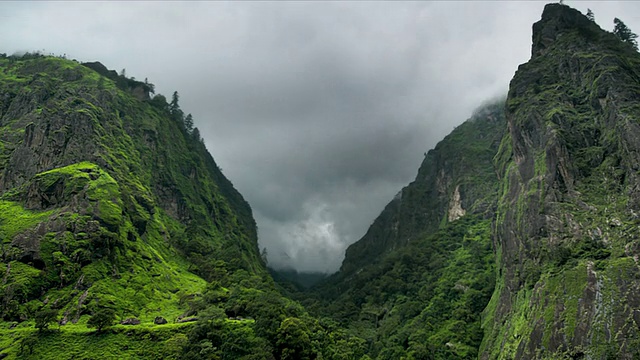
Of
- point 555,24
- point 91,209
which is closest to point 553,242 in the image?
point 555,24

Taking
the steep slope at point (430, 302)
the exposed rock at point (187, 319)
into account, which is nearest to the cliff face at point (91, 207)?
the exposed rock at point (187, 319)

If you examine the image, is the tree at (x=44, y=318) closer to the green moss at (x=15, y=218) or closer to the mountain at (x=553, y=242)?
the green moss at (x=15, y=218)

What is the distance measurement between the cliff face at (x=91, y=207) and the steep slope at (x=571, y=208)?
79001mm

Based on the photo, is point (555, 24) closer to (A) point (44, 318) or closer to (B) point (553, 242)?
(B) point (553, 242)

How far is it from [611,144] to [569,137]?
12095 mm

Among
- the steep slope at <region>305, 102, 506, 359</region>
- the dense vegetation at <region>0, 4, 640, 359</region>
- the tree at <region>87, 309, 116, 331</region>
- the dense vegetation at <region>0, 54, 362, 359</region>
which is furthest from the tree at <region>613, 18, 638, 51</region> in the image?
the tree at <region>87, 309, 116, 331</region>

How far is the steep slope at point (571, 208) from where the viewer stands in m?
73.2

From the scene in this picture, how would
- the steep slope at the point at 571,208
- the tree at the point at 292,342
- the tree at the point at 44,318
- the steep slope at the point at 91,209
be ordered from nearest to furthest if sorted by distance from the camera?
the tree at the point at 44,318
the steep slope at the point at 571,208
the tree at the point at 292,342
the steep slope at the point at 91,209

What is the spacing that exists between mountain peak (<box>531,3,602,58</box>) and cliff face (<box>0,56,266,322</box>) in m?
146

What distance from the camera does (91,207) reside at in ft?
335

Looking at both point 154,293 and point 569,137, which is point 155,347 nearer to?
point 154,293

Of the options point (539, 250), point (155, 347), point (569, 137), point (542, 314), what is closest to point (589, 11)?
point (569, 137)

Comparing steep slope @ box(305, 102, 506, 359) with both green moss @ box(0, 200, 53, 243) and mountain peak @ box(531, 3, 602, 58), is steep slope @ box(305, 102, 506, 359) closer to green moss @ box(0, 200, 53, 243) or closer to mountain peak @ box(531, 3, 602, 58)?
mountain peak @ box(531, 3, 602, 58)

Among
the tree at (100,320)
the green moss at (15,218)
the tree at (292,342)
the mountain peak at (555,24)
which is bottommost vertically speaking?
the tree at (292,342)
